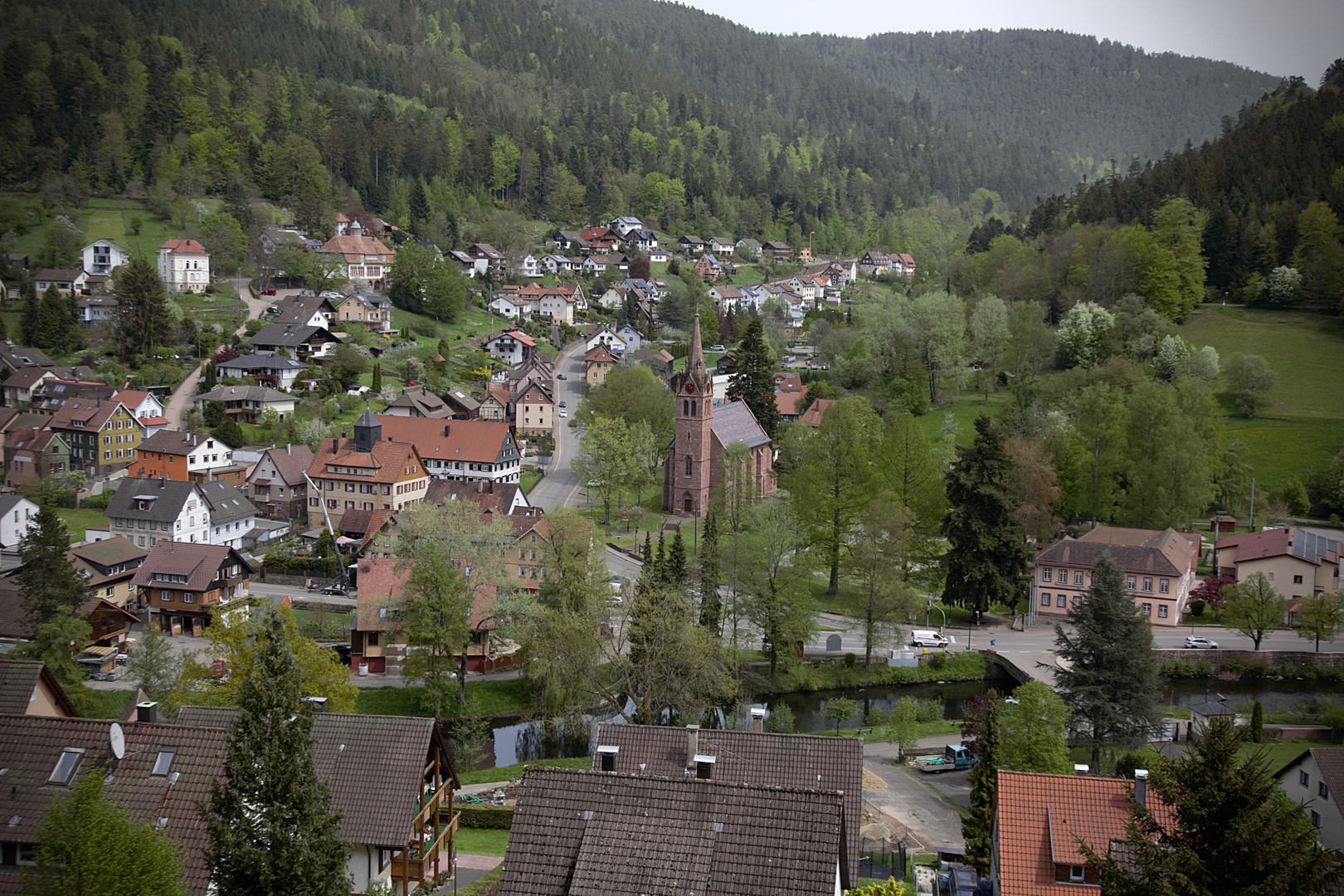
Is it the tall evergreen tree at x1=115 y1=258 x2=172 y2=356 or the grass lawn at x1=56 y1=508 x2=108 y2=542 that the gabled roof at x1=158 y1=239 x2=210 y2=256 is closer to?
the tall evergreen tree at x1=115 y1=258 x2=172 y2=356

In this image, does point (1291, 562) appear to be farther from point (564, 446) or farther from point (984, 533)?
point (564, 446)

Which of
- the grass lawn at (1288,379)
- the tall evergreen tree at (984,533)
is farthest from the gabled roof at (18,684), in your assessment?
the grass lawn at (1288,379)

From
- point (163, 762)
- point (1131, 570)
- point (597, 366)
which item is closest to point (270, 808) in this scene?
point (163, 762)

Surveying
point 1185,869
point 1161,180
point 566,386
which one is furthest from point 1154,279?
point 1185,869

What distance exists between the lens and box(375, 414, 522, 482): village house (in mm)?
67438

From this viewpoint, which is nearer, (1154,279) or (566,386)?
(1154,279)

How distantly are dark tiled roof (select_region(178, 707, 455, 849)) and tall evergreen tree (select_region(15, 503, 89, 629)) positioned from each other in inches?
970

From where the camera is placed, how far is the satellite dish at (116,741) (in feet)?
64.6

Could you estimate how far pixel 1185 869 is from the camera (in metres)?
12.9

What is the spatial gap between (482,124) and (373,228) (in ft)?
162

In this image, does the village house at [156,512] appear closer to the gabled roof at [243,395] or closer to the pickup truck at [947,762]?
the gabled roof at [243,395]

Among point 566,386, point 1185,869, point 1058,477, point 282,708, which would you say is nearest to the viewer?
point 1185,869

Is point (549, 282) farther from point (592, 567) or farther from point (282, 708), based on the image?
point (282, 708)

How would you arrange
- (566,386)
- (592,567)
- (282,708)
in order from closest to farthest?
(282,708) → (592,567) → (566,386)
